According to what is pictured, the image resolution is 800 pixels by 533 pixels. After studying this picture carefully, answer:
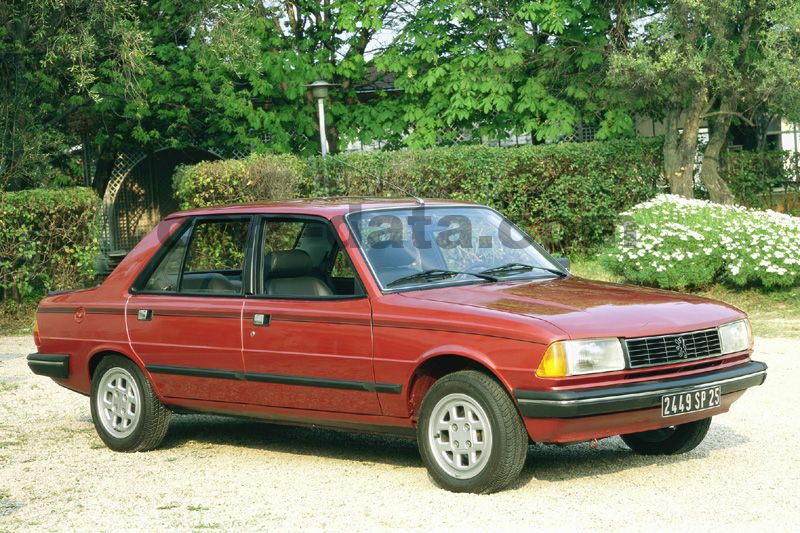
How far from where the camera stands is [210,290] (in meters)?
7.86

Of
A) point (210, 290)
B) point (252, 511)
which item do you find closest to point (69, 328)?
point (210, 290)

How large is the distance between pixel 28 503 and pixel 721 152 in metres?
19.1

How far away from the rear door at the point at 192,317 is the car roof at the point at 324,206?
0.08 m

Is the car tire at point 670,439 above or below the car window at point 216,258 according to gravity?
below

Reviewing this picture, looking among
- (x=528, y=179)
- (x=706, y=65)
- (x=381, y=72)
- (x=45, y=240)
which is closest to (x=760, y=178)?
(x=706, y=65)

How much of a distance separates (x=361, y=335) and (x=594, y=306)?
1327 millimetres

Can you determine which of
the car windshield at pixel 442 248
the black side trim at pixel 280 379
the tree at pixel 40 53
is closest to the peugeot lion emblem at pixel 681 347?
the car windshield at pixel 442 248

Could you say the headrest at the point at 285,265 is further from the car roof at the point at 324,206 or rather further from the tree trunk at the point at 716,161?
the tree trunk at the point at 716,161

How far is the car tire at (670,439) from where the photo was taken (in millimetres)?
7363

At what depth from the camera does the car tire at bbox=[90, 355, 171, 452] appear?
318 inches

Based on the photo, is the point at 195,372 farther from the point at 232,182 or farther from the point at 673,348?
the point at 232,182

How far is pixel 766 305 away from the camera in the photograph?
52.8 feet

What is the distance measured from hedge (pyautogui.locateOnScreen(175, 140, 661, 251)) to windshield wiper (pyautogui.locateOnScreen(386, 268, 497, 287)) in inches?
481

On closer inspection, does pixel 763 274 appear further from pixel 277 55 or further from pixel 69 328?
pixel 277 55
